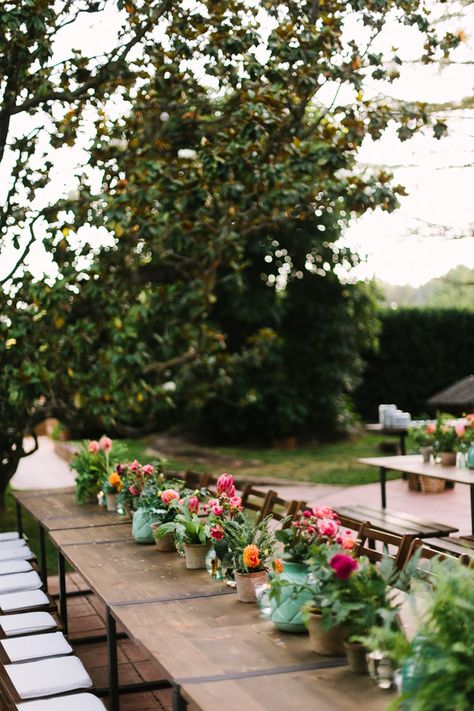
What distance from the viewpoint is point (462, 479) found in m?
6.86

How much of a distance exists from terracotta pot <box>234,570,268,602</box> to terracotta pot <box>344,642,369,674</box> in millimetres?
918

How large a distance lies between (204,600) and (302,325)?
14.4m

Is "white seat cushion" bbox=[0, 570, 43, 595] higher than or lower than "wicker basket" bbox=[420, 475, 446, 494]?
lower

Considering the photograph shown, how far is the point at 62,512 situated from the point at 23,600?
3.73 ft

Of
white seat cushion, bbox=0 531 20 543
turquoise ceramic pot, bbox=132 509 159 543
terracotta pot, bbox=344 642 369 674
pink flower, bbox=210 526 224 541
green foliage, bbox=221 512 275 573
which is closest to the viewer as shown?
terracotta pot, bbox=344 642 369 674

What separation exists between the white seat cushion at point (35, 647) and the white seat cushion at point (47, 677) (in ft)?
0.32

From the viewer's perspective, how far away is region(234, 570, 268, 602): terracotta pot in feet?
12.1

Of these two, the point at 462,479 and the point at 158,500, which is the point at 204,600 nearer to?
the point at 158,500

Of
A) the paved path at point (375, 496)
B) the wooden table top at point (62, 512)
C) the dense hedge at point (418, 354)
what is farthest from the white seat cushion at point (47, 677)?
the dense hedge at point (418, 354)

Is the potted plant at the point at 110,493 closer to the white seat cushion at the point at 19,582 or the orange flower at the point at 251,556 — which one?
the white seat cushion at the point at 19,582

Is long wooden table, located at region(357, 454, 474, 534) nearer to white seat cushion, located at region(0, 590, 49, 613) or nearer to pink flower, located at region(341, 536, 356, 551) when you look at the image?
white seat cushion, located at region(0, 590, 49, 613)

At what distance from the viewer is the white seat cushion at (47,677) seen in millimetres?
3627

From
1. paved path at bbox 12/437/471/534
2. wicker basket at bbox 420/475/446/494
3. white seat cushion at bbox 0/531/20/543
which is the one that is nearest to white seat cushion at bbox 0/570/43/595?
white seat cushion at bbox 0/531/20/543

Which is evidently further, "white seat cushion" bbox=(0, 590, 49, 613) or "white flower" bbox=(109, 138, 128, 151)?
"white flower" bbox=(109, 138, 128, 151)
